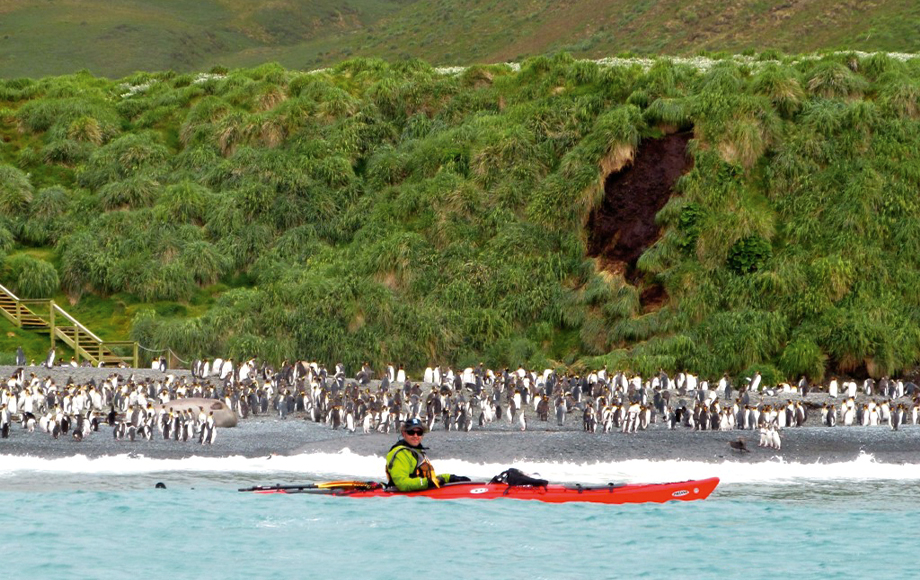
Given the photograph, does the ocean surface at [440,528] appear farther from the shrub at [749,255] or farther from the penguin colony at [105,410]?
the shrub at [749,255]

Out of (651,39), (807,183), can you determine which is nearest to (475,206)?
(807,183)

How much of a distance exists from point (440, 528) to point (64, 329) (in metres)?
20.7

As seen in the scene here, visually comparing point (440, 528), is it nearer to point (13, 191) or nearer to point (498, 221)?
point (498, 221)

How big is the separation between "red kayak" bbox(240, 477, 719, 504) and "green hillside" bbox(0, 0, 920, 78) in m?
38.3

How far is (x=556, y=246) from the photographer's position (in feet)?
130

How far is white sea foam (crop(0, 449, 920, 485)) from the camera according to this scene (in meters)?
25.5

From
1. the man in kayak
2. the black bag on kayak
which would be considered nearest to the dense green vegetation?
the black bag on kayak

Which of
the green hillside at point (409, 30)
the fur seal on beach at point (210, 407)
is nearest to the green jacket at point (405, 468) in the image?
the fur seal on beach at point (210, 407)

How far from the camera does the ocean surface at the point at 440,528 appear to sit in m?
19.2

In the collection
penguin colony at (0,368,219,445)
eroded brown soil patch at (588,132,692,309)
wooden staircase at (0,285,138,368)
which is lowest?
penguin colony at (0,368,219,445)

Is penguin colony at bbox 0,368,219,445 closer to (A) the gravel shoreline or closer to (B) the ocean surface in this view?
(A) the gravel shoreline

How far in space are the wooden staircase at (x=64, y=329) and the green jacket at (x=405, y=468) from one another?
1771 centimetres

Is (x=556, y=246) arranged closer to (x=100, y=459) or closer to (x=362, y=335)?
(x=362, y=335)

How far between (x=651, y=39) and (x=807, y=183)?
133ft
